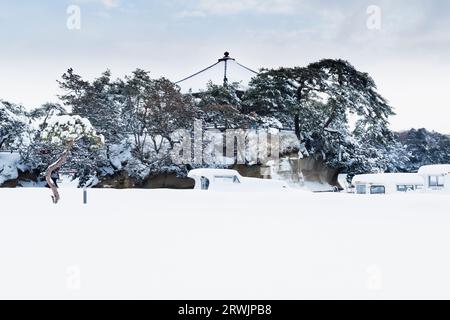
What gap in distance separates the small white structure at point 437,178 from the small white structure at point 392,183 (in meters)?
0.24

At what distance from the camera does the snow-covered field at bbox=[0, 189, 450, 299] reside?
3.52 m

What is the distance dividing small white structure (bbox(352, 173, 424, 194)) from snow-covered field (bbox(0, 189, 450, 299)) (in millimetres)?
7295

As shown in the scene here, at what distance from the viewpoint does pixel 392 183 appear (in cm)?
1614

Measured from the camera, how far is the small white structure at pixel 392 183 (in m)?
16.0

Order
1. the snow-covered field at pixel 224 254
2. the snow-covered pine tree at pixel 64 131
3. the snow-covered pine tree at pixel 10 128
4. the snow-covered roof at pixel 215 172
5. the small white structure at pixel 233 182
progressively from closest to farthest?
the snow-covered field at pixel 224 254 → the snow-covered pine tree at pixel 64 131 → the small white structure at pixel 233 182 → the snow-covered roof at pixel 215 172 → the snow-covered pine tree at pixel 10 128

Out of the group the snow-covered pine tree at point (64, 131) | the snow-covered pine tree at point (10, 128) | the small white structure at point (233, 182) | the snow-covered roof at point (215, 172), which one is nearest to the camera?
the snow-covered pine tree at point (64, 131)

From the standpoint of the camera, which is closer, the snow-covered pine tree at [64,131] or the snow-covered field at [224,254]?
the snow-covered field at [224,254]

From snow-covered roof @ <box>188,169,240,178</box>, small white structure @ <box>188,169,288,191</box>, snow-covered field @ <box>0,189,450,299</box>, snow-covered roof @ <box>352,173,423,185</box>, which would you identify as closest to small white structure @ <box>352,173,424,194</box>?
snow-covered roof @ <box>352,173,423,185</box>

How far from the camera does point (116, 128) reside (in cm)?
2405

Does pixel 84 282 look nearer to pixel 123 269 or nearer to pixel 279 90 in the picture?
pixel 123 269

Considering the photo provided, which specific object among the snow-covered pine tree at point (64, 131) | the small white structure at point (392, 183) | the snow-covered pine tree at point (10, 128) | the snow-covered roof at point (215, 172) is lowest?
the small white structure at point (392, 183)

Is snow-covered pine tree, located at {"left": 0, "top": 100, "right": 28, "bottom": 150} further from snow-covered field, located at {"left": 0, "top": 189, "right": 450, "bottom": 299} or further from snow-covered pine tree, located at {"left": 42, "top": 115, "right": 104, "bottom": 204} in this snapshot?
snow-covered field, located at {"left": 0, "top": 189, "right": 450, "bottom": 299}

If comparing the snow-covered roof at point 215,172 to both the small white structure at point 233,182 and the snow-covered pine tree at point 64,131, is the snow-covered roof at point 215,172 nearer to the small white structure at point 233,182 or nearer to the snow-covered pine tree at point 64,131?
the small white structure at point 233,182

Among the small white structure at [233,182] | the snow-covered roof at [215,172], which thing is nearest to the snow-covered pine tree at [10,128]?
the snow-covered roof at [215,172]
